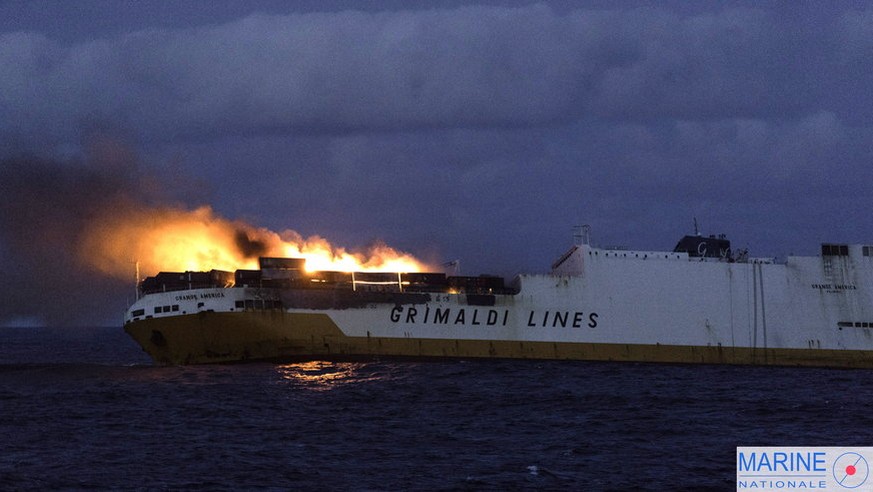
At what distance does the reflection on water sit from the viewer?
5200 centimetres

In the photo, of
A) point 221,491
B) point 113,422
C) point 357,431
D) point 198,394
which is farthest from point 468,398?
point 221,491

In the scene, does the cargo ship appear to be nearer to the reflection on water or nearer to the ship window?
the ship window

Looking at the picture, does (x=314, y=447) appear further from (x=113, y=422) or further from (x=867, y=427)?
(x=867, y=427)

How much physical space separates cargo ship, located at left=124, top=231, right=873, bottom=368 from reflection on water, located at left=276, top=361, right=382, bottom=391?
103 centimetres

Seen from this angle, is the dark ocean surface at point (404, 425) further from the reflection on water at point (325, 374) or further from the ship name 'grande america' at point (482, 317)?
the ship name 'grande america' at point (482, 317)

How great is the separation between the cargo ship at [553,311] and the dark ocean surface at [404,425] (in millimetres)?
1969

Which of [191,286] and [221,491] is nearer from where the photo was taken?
[221,491]

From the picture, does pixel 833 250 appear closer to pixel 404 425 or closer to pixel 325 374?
pixel 325 374

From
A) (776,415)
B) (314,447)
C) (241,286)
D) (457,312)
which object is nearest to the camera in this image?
(314,447)

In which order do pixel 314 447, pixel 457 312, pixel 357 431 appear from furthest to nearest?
pixel 457 312 < pixel 357 431 < pixel 314 447

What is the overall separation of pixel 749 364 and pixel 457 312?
21819mm

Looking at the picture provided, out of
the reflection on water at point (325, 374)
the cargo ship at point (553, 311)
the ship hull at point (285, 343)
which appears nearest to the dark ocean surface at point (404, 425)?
the reflection on water at point (325, 374)

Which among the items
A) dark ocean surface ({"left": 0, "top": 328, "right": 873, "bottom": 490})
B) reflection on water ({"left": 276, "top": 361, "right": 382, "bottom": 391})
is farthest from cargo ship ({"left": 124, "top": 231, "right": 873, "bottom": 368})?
dark ocean surface ({"left": 0, "top": 328, "right": 873, "bottom": 490})

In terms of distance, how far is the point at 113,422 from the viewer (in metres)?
41.5
